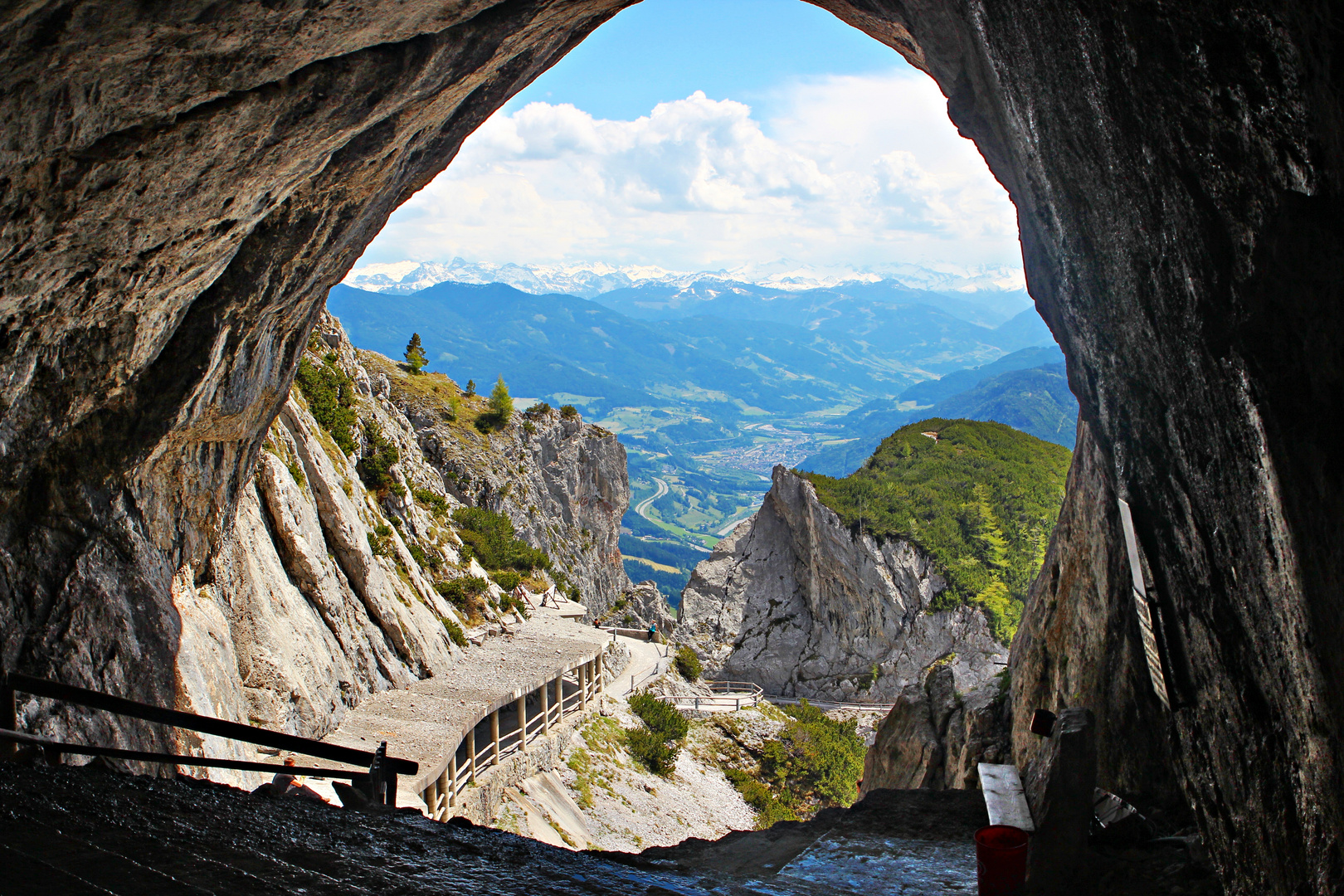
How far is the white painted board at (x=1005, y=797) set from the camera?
7023 millimetres

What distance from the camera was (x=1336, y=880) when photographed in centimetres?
416

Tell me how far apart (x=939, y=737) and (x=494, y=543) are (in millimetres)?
31778

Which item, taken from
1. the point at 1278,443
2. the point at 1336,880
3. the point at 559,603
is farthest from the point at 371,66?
the point at 559,603

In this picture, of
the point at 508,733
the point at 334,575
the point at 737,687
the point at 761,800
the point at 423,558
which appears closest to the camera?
the point at 334,575

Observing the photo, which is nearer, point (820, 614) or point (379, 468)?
point (379, 468)

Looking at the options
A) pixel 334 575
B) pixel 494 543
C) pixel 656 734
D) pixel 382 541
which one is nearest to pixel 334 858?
pixel 334 575

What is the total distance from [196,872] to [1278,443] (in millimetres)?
7092

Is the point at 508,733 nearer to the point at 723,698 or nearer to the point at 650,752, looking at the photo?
the point at 650,752

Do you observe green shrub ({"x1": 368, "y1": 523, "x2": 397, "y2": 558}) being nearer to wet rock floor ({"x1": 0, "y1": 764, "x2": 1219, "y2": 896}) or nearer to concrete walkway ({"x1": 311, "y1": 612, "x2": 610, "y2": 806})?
concrete walkway ({"x1": 311, "y1": 612, "x2": 610, "y2": 806})

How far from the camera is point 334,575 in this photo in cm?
2080

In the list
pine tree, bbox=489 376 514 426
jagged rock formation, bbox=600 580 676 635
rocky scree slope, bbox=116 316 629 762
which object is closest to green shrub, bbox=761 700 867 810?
jagged rock formation, bbox=600 580 676 635

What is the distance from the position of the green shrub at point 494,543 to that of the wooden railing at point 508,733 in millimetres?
9982

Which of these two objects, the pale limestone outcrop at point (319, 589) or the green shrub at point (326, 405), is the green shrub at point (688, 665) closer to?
the pale limestone outcrop at point (319, 589)

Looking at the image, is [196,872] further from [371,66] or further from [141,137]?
[371,66]
